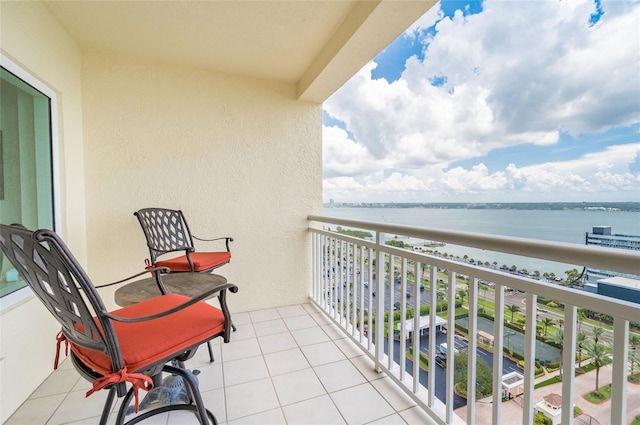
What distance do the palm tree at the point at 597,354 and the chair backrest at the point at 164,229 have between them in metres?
2.31

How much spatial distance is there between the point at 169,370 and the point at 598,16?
8.66ft

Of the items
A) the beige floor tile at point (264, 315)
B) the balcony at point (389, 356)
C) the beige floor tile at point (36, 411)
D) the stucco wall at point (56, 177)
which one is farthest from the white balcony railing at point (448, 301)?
the stucco wall at point (56, 177)

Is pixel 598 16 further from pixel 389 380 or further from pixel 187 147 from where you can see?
pixel 187 147

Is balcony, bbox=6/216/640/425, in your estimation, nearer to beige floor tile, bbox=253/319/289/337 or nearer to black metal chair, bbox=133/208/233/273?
beige floor tile, bbox=253/319/289/337

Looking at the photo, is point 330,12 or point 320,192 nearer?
point 330,12

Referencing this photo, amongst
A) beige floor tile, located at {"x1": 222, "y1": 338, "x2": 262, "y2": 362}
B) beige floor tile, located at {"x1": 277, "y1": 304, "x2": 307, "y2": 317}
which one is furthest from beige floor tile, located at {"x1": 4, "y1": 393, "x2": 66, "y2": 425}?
beige floor tile, located at {"x1": 277, "y1": 304, "x2": 307, "y2": 317}

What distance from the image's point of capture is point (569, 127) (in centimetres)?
145

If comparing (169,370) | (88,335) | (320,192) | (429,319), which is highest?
(320,192)

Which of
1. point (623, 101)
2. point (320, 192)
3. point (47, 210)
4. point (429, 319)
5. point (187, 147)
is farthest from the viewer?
point (320, 192)

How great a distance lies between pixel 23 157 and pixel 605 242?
301 cm

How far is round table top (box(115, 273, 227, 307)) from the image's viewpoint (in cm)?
158

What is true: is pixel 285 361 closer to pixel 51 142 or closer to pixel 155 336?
pixel 155 336

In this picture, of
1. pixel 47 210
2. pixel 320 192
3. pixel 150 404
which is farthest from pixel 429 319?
pixel 47 210

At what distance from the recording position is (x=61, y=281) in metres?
0.87
